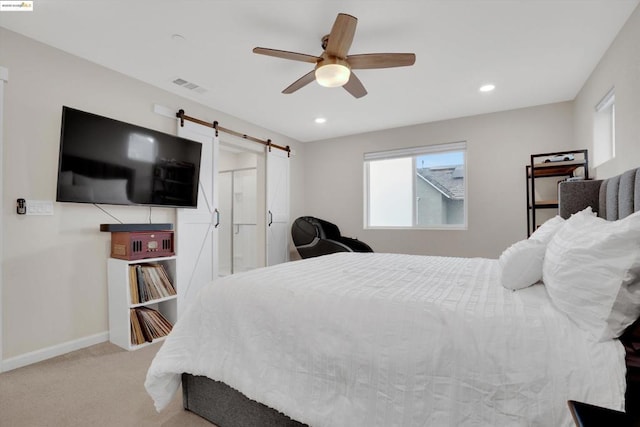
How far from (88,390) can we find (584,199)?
12.2 feet

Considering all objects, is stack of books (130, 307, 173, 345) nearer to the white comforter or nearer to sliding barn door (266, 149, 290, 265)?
the white comforter

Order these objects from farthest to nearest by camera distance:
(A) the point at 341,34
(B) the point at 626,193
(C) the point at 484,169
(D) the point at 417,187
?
(D) the point at 417,187, (C) the point at 484,169, (A) the point at 341,34, (B) the point at 626,193

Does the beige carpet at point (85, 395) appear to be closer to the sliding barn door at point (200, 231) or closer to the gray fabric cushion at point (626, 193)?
the sliding barn door at point (200, 231)

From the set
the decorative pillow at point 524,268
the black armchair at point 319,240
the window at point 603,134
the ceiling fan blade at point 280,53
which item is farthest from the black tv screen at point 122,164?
the window at point 603,134

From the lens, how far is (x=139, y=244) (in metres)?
2.80

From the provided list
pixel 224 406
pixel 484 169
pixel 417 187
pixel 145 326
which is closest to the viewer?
pixel 224 406

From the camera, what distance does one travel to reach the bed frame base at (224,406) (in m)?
1.37

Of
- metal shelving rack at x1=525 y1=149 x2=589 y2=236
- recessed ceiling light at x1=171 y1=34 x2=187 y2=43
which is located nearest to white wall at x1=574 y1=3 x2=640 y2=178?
metal shelving rack at x1=525 y1=149 x2=589 y2=236

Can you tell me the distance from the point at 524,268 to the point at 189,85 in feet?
11.2

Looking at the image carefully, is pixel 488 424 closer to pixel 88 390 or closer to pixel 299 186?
pixel 88 390

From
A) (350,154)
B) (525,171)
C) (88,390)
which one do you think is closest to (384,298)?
(88,390)

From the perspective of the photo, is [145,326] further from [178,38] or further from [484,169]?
[484,169]

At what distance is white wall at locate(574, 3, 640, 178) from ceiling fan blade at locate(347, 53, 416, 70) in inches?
59.8

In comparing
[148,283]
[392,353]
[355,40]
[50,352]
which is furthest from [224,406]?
[355,40]
